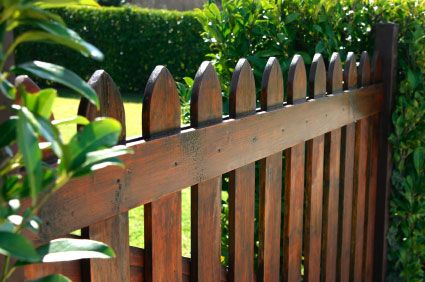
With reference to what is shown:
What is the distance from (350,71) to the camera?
2.69 m

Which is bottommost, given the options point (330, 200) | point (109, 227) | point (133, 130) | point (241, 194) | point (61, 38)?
point (133, 130)

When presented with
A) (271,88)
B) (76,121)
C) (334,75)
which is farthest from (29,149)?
(334,75)

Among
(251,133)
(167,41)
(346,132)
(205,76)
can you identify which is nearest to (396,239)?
(346,132)

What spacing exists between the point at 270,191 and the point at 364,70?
993mm

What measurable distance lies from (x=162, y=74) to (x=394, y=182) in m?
1.93

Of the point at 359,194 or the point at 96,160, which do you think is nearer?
the point at 96,160

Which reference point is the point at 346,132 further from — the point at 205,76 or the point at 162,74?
the point at 162,74

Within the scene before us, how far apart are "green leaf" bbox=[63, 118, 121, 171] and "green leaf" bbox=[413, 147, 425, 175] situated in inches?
97.5

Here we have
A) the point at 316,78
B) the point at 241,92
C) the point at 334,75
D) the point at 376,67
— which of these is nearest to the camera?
the point at 241,92

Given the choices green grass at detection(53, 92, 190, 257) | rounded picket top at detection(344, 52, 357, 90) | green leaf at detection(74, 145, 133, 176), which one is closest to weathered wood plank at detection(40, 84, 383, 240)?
rounded picket top at detection(344, 52, 357, 90)

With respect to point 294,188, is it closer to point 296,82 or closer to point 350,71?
point 296,82

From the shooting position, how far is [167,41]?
14.0 metres

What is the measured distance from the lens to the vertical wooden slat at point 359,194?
9.38 feet

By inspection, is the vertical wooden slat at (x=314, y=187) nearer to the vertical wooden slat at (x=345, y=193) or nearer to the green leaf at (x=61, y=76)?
the vertical wooden slat at (x=345, y=193)
